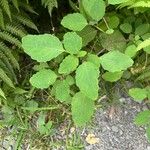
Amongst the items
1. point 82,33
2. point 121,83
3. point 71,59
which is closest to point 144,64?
point 121,83

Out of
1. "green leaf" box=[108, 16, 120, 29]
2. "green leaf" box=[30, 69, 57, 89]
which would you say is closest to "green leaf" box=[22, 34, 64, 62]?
"green leaf" box=[30, 69, 57, 89]

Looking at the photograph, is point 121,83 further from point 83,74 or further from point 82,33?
point 83,74

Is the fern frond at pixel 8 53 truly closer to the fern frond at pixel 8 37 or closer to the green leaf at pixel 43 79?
→ the fern frond at pixel 8 37

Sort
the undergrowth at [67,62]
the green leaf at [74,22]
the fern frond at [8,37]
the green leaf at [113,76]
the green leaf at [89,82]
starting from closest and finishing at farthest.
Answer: the green leaf at [89,82] → the undergrowth at [67,62] → the green leaf at [74,22] → the green leaf at [113,76] → the fern frond at [8,37]

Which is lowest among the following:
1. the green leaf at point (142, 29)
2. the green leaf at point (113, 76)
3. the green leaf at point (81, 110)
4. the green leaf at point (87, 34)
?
the green leaf at point (113, 76)

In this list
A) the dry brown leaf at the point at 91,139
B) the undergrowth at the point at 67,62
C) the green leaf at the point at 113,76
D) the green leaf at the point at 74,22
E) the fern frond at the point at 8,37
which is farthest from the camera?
the dry brown leaf at the point at 91,139

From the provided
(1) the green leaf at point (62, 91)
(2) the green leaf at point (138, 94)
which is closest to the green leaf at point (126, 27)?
(2) the green leaf at point (138, 94)
